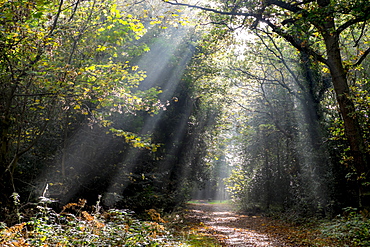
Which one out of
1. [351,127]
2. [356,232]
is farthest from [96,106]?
[356,232]

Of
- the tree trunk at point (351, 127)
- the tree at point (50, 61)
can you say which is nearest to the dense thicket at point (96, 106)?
the tree at point (50, 61)

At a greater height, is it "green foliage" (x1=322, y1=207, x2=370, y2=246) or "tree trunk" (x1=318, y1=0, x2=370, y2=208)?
"tree trunk" (x1=318, y1=0, x2=370, y2=208)

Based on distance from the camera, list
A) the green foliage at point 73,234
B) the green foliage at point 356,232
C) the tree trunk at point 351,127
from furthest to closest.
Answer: the tree trunk at point 351,127, the green foliage at point 356,232, the green foliage at point 73,234

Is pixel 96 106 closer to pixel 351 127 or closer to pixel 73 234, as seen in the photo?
pixel 73 234

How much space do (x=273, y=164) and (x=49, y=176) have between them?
15243 millimetres

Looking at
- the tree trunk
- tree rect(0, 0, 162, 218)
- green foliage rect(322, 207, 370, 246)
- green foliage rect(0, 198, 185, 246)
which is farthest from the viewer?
the tree trunk

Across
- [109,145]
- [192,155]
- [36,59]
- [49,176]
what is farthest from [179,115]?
[36,59]

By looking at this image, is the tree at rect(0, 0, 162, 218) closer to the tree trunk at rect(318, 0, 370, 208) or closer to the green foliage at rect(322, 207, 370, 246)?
the tree trunk at rect(318, 0, 370, 208)

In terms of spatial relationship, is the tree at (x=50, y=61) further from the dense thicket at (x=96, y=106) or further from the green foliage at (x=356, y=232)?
the green foliage at (x=356, y=232)

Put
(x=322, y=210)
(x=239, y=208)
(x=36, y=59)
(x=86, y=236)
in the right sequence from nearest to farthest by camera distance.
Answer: (x=86, y=236)
(x=36, y=59)
(x=322, y=210)
(x=239, y=208)

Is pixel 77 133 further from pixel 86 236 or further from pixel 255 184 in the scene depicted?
pixel 255 184

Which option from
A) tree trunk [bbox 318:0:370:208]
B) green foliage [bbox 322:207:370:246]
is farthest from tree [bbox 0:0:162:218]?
green foliage [bbox 322:207:370:246]

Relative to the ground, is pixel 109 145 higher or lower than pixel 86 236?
higher

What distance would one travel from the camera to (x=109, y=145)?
12641mm
